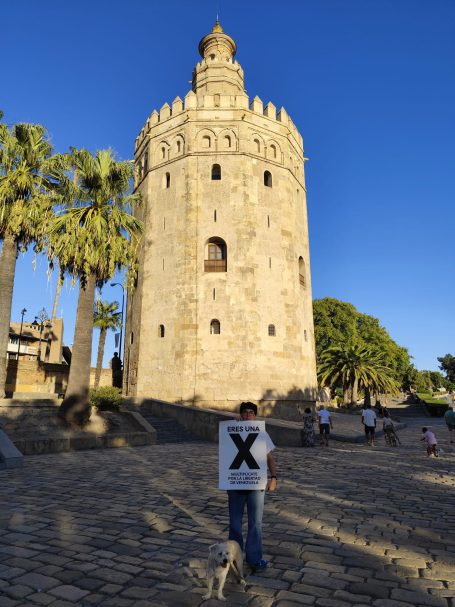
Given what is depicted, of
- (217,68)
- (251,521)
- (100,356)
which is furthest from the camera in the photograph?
(100,356)

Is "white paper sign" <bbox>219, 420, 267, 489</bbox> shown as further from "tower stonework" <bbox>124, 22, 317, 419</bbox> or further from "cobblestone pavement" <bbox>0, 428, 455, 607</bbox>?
"tower stonework" <bbox>124, 22, 317, 419</bbox>

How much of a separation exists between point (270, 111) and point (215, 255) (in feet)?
35.6

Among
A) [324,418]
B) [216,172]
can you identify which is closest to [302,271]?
[216,172]

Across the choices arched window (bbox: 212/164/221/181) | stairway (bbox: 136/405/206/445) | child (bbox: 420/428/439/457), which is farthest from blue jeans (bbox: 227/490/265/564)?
arched window (bbox: 212/164/221/181)

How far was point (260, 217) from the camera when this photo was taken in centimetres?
2608

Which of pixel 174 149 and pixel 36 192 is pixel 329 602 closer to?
pixel 36 192

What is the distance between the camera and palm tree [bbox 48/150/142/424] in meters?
16.0

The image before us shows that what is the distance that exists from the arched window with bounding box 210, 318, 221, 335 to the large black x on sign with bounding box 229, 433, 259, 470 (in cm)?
1997

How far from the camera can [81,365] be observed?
627 inches

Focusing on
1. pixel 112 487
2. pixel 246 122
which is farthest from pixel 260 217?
pixel 112 487

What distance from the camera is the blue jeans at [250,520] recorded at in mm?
4234

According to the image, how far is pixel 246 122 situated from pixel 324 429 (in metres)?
19.7

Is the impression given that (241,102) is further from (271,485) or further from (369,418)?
(271,485)

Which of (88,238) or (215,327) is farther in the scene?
(215,327)
